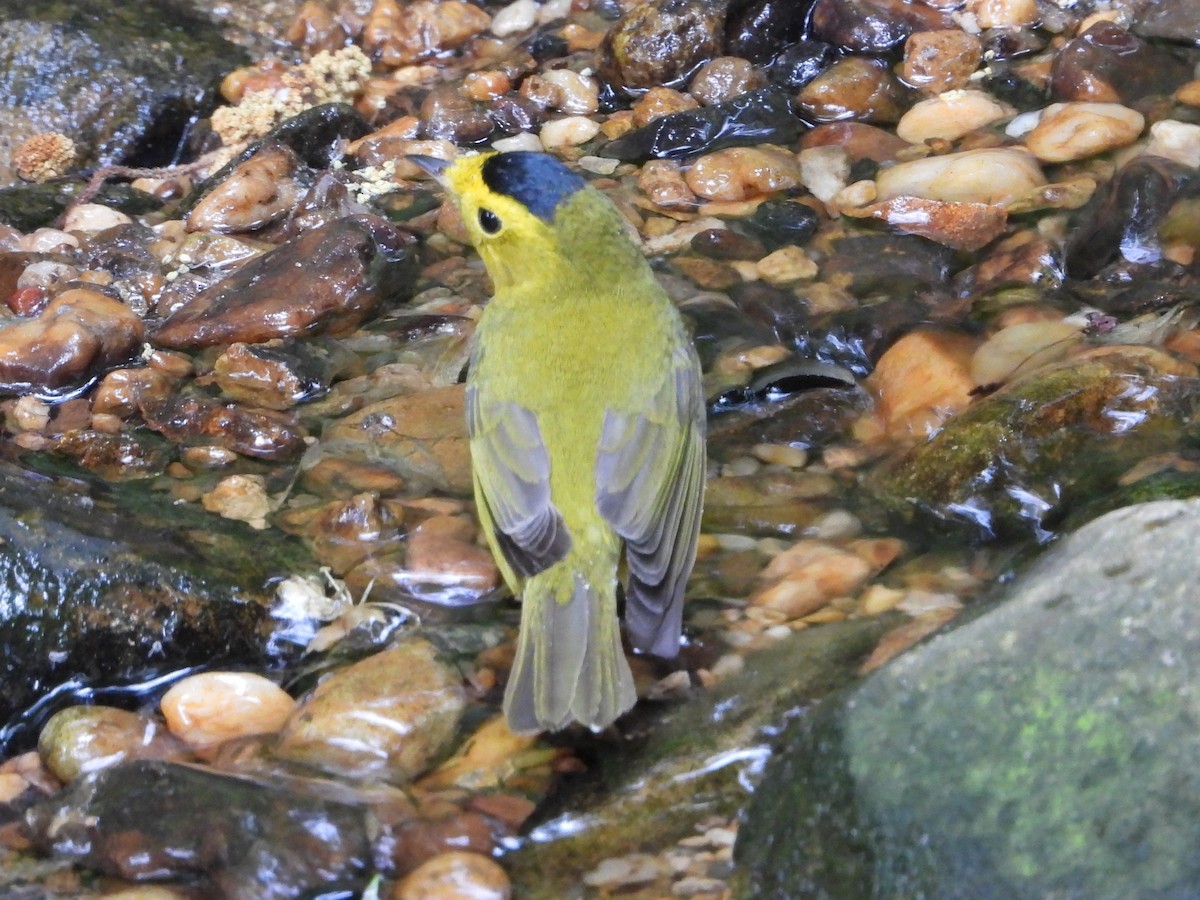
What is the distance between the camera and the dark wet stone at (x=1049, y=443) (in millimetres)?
4105

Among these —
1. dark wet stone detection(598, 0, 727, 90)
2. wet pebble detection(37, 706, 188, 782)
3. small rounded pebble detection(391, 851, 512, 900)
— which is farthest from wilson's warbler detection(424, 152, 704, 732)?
dark wet stone detection(598, 0, 727, 90)

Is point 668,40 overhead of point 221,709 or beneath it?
overhead

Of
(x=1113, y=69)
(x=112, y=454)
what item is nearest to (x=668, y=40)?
(x=1113, y=69)

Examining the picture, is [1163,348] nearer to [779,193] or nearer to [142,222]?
[779,193]

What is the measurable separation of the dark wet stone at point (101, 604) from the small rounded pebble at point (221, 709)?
238 mm

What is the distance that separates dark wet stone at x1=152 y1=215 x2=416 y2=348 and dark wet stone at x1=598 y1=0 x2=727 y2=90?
2296 millimetres

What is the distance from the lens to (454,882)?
298 cm

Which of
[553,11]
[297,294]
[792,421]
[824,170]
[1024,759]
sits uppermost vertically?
[1024,759]

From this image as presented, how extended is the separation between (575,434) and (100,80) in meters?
5.09

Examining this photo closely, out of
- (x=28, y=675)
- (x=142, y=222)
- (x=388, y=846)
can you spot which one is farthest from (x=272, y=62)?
(x=388, y=846)

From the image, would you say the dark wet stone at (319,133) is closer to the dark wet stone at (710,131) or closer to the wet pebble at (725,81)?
the dark wet stone at (710,131)

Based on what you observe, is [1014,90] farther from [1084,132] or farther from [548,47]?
[548,47]

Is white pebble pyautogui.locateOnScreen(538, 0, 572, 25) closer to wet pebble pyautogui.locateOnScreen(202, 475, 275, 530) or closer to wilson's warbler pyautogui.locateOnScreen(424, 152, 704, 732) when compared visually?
wilson's warbler pyautogui.locateOnScreen(424, 152, 704, 732)

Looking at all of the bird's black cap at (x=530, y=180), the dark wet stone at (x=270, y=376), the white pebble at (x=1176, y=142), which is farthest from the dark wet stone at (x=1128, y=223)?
the dark wet stone at (x=270, y=376)
